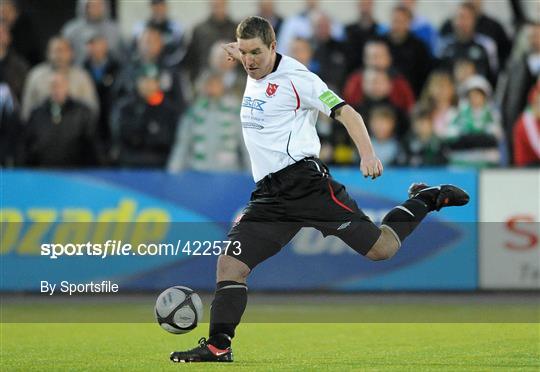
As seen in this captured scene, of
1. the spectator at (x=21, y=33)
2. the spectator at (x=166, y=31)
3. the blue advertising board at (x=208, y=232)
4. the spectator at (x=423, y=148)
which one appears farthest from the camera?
the spectator at (x=21, y=33)

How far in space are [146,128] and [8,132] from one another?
1.82 m

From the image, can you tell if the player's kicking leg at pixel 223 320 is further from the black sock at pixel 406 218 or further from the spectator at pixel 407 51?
the spectator at pixel 407 51

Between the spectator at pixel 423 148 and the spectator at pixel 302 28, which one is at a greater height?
the spectator at pixel 302 28

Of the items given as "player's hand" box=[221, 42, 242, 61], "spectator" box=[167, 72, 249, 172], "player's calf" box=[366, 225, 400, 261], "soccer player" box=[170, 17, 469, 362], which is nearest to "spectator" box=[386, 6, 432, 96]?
"spectator" box=[167, 72, 249, 172]

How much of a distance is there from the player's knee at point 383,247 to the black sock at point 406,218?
13cm

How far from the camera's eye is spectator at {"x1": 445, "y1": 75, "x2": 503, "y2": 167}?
50.6 ft

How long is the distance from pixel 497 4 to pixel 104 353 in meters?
10.8

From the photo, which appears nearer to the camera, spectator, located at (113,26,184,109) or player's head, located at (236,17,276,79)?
player's head, located at (236,17,276,79)

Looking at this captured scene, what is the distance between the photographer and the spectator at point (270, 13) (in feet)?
54.7

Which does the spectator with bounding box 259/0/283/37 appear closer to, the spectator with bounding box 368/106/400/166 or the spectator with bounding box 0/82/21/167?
the spectator with bounding box 368/106/400/166

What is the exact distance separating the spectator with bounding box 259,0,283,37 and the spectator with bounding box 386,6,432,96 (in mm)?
1558

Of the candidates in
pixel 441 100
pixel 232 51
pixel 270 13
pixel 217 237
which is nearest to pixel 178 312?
pixel 232 51

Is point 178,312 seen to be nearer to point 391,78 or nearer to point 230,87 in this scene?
point 230,87

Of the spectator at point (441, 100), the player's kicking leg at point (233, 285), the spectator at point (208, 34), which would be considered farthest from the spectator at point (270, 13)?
Result: the player's kicking leg at point (233, 285)
